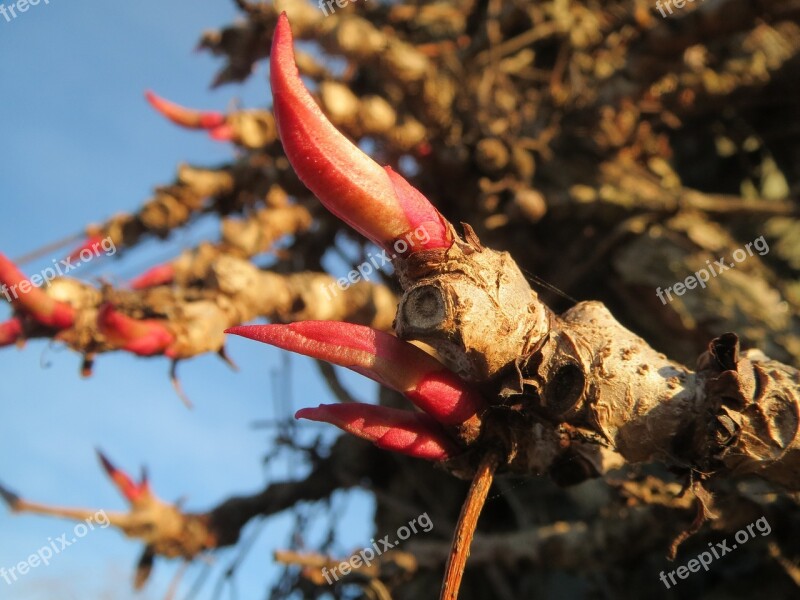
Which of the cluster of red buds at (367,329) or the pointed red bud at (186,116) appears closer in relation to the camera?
the cluster of red buds at (367,329)

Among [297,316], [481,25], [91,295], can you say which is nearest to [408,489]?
[297,316]

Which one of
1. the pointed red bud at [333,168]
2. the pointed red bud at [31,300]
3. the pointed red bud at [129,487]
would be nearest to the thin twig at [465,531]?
the pointed red bud at [333,168]

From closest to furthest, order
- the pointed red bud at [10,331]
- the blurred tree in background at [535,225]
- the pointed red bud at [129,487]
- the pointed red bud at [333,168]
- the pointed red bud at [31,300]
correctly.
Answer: the pointed red bud at [333,168] → the pointed red bud at [31,300] → the pointed red bud at [10,331] → the blurred tree in background at [535,225] → the pointed red bud at [129,487]

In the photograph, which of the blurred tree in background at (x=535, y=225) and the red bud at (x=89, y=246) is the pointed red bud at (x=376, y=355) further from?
the red bud at (x=89, y=246)

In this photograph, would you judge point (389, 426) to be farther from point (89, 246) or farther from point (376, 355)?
point (89, 246)

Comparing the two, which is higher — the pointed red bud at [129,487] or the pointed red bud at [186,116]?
the pointed red bud at [186,116]

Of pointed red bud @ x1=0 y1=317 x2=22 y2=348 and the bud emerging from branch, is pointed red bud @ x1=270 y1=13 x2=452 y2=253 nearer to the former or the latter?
pointed red bud @ x1=0 y1=317 x2=22 y2=348

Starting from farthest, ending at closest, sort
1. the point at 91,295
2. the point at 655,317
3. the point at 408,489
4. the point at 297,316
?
the point at 408,489
the point at 655,317
the point at 297,316
the point at 91,295

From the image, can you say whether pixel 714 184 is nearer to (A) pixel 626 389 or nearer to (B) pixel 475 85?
(B) pixel 475 85
